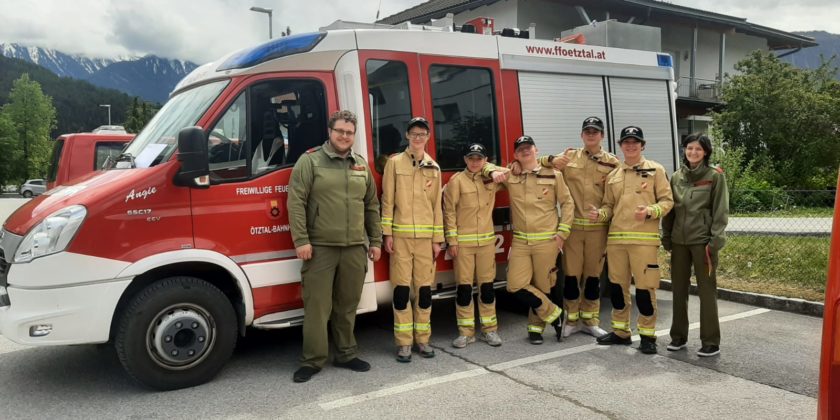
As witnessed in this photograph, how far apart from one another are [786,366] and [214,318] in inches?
173

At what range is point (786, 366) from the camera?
4.87 meters

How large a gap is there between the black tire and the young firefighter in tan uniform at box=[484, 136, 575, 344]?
8.03 ft

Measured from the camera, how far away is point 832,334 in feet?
6.34

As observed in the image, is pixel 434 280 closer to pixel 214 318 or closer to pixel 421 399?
pixel 421 399

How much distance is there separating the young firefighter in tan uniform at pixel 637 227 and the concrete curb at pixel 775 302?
8.01 feet

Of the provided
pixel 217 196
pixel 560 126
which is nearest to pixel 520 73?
pixel 560 126

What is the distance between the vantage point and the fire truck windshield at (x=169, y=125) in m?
4.49

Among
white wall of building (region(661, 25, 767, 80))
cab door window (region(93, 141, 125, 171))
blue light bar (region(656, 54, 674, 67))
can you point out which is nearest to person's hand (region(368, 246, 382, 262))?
blue light bar (region(656, 54, 674, 67))

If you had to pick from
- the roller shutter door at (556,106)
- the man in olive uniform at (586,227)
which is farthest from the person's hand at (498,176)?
the roller shutter door at (556,106)

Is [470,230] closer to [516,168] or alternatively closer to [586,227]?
[516,168]

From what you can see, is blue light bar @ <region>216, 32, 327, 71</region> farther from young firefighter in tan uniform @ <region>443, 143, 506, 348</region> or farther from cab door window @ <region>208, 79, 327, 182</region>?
young firefighter in tan uniform @ <region>443, 143, 506, 348</region>

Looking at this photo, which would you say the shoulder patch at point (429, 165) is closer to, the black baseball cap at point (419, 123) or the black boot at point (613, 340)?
the black baseball cap at point (419, 123)

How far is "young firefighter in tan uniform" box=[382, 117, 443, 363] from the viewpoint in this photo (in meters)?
5.04

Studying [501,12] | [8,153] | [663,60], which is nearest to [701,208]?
[663,60]
